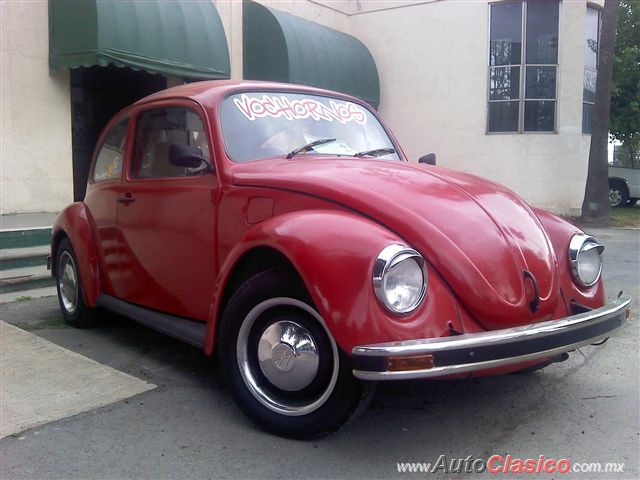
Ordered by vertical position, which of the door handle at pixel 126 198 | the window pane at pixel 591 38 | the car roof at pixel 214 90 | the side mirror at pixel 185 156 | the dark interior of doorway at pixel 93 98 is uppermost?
the window pane at pixel 591 38

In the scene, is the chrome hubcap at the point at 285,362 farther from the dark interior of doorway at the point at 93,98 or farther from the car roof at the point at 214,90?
the dark interior of doorway at the point at 93,98

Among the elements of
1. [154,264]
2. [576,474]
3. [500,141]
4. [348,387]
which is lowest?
[576,474]

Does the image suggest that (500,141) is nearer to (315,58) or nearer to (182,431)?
(315,58)

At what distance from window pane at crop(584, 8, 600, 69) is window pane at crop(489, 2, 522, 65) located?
1845 millimetres

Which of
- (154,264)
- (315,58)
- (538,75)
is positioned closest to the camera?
(154,264)

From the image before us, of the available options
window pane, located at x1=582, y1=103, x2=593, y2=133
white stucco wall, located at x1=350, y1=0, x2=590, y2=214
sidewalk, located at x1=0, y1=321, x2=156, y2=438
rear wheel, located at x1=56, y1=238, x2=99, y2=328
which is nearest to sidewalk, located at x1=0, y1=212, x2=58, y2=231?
rear wheel, located at x1=56, y1=238, x2=99, y2=328

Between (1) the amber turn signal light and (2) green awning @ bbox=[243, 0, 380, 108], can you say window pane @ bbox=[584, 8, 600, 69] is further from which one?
(1) the amber turn signal light

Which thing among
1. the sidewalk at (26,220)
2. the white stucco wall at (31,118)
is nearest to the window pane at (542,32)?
the white stucco wall at (31,118)

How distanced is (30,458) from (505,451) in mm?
2274

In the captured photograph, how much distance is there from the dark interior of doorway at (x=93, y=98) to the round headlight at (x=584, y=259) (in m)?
9.85

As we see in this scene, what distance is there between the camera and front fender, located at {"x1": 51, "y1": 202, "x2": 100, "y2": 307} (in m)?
4.82

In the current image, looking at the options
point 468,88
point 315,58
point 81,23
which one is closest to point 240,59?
point 315,58

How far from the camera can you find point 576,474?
2.88 metres

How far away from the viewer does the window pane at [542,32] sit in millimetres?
15805
